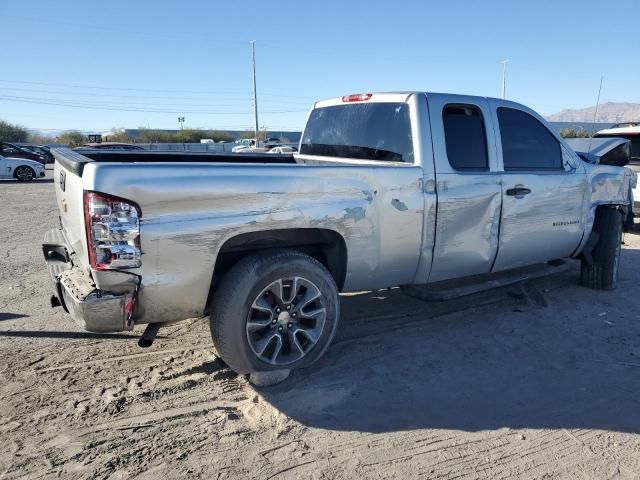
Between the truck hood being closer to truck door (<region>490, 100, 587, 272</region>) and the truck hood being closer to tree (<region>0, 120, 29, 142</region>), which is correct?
truck door (<region>490, 100, 587, 272</region>)

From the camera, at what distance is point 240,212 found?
10.2ft

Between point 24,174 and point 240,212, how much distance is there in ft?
74.5

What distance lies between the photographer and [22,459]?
2672mm

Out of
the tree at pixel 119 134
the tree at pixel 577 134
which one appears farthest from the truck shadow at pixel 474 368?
the tree at pixel 119 134

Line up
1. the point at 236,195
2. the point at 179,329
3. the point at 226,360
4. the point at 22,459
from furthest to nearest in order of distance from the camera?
the point at 179,329 < the point at 226,360 < the point at 236,195 < the point at 22,459

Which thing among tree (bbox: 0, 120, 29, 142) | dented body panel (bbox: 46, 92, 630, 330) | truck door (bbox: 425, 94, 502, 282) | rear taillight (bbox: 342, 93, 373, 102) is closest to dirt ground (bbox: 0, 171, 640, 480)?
dented body panel (bbox: 46, 92, 630, 330)

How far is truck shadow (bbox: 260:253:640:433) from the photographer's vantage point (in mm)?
3174

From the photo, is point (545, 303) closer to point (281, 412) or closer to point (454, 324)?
point (454, 324)

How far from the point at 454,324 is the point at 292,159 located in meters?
2.49

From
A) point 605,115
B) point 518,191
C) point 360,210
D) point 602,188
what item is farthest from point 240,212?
point 605,115

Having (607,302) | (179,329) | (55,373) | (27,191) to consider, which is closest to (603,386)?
(607,302)

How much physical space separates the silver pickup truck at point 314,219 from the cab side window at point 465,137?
0.01m

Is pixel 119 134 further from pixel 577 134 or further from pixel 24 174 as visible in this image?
pixel 577 134

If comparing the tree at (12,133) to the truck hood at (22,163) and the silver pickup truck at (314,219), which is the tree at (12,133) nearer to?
the truck hood at (22,163)
